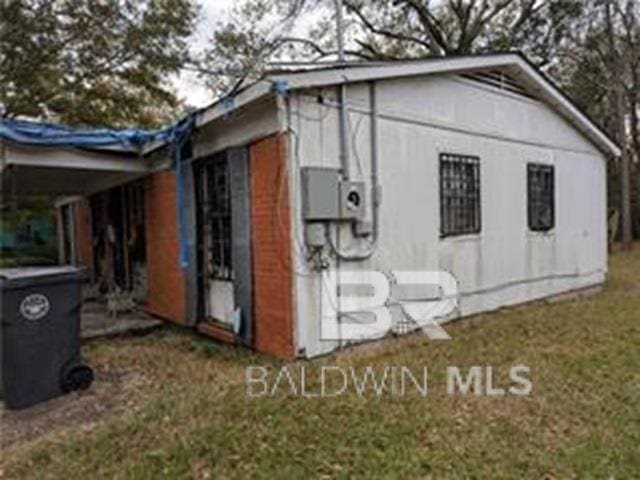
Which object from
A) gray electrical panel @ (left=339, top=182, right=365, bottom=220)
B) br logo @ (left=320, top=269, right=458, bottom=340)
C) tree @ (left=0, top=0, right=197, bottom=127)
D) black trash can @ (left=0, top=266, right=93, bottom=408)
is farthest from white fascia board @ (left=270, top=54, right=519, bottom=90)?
tree @ (left=0, top=0, right=197, bottom=127)

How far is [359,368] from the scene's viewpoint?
6.01 metres

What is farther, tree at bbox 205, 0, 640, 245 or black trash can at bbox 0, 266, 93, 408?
tree at bbox 205, 0, 640, 245

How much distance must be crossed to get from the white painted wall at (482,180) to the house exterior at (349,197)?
0.03 m

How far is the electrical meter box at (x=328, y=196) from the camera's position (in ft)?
19.9

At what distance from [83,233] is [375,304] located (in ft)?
29.1

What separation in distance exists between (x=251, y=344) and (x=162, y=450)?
8.87 feet

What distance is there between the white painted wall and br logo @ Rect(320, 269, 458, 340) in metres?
0.14

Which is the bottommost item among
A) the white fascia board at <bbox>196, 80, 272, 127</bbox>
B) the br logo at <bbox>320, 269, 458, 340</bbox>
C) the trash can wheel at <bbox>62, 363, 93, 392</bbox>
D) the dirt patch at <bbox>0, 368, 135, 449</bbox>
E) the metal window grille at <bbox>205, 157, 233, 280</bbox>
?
the dirt patch at <bbox>0, 368, 135, 449</bbox>

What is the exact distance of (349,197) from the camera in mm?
6383

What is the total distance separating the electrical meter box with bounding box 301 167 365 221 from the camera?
6074 mm

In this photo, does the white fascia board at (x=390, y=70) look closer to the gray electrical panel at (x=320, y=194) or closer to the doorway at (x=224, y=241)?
the gray electrical panel at (x=320, y=194)

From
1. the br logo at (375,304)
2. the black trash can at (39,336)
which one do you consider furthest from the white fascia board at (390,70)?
the black trash can at (39,336)

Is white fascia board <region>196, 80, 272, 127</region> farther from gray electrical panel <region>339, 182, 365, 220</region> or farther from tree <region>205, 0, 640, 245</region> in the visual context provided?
tree <region>205, 0, 640, 245</region>

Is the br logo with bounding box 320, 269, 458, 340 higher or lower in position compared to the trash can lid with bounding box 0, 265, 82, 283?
lower
